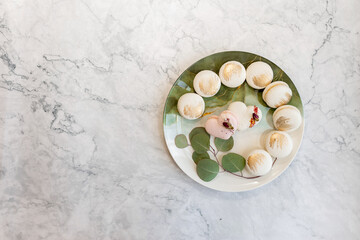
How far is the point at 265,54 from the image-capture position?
879 mm

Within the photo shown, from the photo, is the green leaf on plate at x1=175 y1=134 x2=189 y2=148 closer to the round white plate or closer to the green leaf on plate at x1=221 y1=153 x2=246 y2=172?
the round white plate

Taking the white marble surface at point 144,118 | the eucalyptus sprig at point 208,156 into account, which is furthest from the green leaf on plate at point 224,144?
the white marble surface at point 144,118

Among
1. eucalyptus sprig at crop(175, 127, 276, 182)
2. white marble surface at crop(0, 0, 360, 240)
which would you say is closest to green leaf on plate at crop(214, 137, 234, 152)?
eucalyptus sprig at crop(175, 127, 276, 182)

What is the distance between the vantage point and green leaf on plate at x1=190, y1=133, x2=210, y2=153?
82 centimetres

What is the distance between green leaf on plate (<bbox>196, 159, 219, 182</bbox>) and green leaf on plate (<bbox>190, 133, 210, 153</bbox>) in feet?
0.11

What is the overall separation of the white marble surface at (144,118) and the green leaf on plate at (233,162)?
0.11 m

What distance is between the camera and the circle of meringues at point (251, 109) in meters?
0.79

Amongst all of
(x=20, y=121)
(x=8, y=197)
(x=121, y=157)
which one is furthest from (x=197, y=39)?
(x=8, y=197)

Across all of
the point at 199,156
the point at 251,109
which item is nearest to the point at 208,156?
the point at 199,156

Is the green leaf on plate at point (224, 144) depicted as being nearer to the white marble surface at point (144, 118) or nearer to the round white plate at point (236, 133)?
the round white plate at point (236, 133)

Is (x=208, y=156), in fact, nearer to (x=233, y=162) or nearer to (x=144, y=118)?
(x=233, y=162)

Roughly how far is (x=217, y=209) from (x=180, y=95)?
356mm

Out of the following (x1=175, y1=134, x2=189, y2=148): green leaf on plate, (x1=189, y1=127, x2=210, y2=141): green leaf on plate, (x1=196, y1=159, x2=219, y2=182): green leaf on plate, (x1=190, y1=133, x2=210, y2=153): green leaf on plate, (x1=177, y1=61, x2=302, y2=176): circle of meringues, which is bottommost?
(x1=196, y1=159, x2=219, y2=182): green leaf on plate

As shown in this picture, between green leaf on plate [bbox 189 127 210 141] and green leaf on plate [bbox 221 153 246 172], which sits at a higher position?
green leaf on plate [bbox 189 127 210 141]
